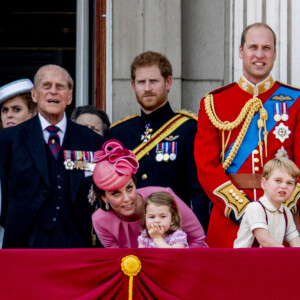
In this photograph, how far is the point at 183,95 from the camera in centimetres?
700

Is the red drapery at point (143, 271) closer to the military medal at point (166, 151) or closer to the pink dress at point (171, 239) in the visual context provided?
the pink dress at point (171, 239)

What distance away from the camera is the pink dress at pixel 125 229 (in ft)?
15.7

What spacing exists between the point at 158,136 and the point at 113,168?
2.85ft

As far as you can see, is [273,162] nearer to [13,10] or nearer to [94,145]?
[94,145]

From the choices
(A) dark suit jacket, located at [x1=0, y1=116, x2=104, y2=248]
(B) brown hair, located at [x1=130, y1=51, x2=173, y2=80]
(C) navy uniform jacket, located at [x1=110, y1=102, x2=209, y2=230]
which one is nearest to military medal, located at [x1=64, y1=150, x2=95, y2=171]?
(A) dark suit jacket, located at [x1=0, y1=116, x2=104, y2=248]

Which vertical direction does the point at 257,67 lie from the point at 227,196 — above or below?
above

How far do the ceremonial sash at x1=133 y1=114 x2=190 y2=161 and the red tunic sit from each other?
0.28 meters

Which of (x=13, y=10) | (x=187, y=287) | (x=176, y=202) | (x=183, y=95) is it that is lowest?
(x=187, y=287)

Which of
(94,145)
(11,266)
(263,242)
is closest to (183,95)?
(94,145)

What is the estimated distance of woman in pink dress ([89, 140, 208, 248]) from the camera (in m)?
4.71

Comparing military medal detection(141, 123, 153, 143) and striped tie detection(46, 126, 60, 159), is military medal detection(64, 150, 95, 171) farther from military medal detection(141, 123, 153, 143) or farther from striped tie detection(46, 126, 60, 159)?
military medal detection(141, 123, 153, 143)

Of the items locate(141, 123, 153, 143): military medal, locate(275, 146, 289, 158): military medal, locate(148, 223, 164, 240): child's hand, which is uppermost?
locate(141, 123, 153, 143): military medal

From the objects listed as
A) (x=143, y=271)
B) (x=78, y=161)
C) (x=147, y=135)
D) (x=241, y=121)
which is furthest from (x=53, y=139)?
(x=143, y=271)

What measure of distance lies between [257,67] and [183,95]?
1.80 metres
